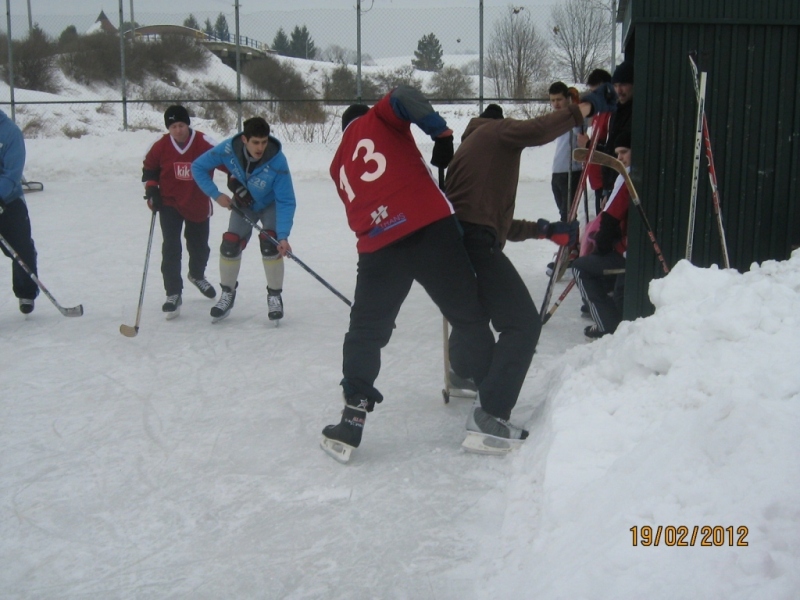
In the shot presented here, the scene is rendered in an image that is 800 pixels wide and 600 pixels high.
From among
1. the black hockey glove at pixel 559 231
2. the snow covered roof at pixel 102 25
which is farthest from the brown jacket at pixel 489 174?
the snow covered roof at pixel 102 25

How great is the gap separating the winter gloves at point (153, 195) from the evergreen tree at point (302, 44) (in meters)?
8.62

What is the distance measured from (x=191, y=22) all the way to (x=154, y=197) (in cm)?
1161

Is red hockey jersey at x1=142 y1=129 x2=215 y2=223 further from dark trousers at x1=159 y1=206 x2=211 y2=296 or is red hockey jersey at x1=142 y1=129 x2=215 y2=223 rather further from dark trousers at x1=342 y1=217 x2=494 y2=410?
dark trousers at x1=342 y1=217 x2=494 y2=410

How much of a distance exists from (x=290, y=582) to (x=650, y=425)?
114 cm

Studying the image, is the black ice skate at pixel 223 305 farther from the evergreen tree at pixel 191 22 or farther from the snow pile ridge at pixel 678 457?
the evergreen tree at pixel 191 22

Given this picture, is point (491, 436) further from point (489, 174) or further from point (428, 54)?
point (428, 54)

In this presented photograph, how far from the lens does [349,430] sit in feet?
10.2

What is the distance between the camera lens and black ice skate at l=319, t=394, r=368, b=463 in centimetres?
311

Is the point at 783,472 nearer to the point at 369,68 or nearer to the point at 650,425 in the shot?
the point at 650,425

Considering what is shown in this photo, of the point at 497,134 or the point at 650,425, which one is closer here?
the point at 650,425

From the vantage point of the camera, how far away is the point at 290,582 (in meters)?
2.34

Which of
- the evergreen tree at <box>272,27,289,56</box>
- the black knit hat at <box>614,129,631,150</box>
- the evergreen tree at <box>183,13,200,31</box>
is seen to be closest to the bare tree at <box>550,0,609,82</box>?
the evergreen tree at <box>272,27,289,56</box>

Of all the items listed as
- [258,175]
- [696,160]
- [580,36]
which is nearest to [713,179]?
[696,160]

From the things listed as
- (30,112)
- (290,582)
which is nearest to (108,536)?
→ (290,582)
